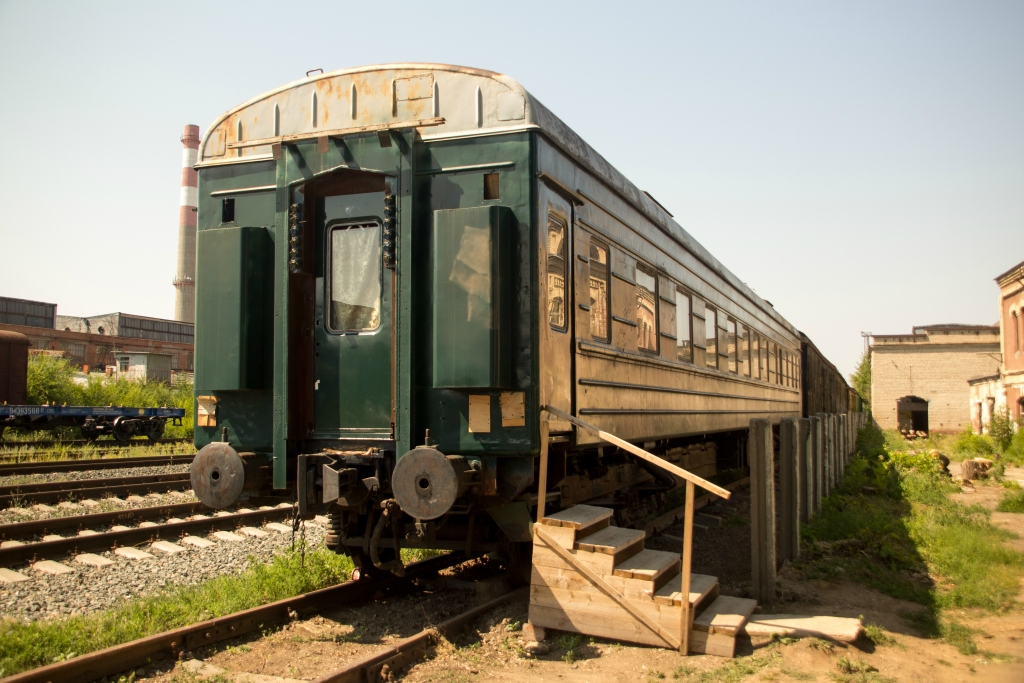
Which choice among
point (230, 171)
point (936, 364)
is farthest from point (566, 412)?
point (936, 364)

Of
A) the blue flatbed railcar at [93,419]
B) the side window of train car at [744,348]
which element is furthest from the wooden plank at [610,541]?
the blue flatbed railcar at [93,419]

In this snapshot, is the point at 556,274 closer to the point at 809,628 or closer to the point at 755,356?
the point at 809,628

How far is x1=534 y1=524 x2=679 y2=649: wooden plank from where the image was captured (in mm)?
4760

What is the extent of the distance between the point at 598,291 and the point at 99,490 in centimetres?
734

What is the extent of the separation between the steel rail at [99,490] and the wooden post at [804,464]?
8.15 metres

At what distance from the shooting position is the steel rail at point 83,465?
12464 millimetres

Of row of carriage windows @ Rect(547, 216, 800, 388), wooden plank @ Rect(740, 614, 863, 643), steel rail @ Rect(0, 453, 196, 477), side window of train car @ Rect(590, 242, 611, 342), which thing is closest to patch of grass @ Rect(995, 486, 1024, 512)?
row of carriage windows @ Rect(547, 216, 800, 388)

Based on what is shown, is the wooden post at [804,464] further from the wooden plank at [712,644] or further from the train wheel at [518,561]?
the wooden plank at [712,644]

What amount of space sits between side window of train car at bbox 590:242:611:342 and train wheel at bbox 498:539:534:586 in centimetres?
172

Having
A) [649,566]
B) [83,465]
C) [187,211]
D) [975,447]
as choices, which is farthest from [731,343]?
[187,211]

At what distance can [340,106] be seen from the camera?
5789mm

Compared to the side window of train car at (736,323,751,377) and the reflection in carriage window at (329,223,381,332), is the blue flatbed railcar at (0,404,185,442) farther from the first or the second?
the reflection in carriage window at (329,223,381,332)

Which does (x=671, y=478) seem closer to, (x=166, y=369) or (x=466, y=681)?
(x=466, y=681)

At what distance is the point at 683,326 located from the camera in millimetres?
9070
